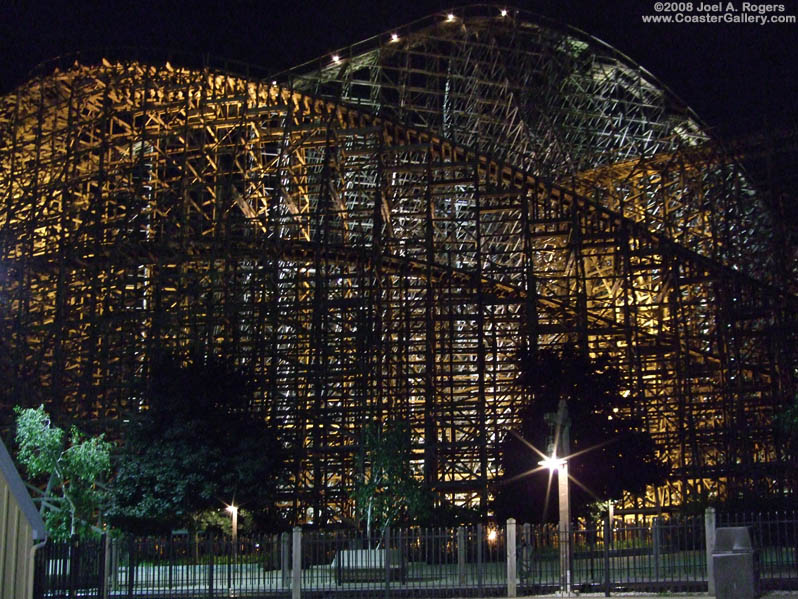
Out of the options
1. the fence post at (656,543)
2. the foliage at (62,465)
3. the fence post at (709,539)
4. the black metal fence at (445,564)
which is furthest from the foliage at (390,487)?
the fence post at (709,539)

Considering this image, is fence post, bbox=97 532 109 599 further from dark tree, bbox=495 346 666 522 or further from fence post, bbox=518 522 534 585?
dark tree, bbox=495 346 666 522

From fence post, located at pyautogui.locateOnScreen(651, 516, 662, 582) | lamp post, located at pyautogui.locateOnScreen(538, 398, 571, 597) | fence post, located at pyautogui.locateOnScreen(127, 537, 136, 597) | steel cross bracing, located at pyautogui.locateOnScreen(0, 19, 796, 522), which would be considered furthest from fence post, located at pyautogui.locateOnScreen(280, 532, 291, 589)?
steel cross bracing, located at pyautogui.locateOnScreen(0, 19, 796, 522)

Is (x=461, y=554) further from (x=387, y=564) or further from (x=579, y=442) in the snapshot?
(x=579, y=442)

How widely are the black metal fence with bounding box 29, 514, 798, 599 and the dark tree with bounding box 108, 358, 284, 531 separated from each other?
6.80 meters

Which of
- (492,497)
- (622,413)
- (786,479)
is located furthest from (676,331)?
(492,497)

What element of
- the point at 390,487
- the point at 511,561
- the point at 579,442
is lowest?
the point at 511,561

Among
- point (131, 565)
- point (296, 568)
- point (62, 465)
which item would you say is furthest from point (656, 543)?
point (62, 465)

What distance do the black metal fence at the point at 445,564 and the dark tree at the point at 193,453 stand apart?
680cm

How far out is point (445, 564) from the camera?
19250 mm

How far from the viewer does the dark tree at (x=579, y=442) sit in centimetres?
2697

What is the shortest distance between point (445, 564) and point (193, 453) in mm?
10176

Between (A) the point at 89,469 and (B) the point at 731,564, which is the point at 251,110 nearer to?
(A) the point at 89,469

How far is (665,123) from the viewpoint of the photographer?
43156 millimetres

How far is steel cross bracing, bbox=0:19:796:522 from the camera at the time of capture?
28.2 meters
